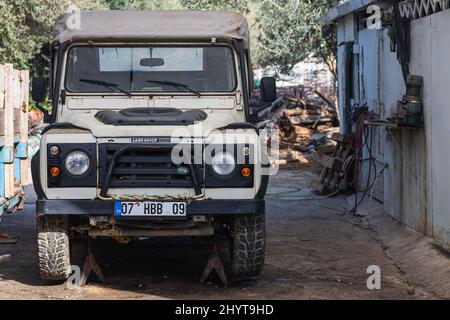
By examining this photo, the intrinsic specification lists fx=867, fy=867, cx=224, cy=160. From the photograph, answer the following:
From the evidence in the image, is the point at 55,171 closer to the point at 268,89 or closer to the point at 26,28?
the point at 268,89

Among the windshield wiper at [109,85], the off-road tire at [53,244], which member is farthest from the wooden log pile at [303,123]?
the off-road tire at [53,244]

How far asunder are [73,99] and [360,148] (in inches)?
284

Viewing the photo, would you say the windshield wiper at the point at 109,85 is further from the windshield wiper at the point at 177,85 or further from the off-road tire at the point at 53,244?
the off-road tire at the point at 53,244

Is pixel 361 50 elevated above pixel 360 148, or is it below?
above

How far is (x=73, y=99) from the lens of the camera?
855 cm

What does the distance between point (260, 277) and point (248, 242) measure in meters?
0.87

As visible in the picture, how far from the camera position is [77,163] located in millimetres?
7469

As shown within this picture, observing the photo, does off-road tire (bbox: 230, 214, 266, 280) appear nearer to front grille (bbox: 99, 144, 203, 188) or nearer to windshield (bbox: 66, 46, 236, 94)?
front grille (bbox: 99, 144, 203, 188)

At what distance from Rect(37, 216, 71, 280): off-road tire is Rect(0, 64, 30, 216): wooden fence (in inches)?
73.0

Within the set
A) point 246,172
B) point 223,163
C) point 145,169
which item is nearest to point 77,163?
point 145,169

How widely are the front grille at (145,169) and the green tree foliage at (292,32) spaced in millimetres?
17862

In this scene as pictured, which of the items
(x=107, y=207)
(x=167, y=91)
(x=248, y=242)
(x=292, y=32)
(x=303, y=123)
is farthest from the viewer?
(x=292, y=32)

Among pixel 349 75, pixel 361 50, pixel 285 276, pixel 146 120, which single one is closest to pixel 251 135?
pixel 146 120

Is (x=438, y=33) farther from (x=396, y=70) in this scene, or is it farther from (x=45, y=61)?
(x=45, y=61)
